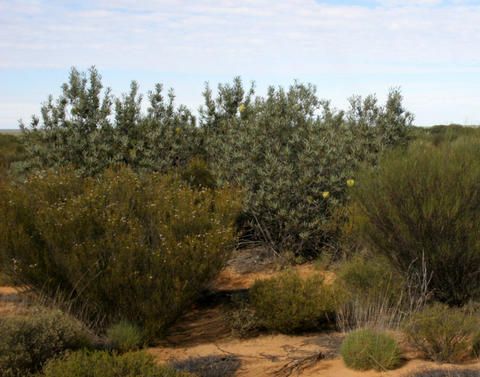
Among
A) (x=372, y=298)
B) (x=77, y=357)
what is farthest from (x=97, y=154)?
(x=77, y=357)

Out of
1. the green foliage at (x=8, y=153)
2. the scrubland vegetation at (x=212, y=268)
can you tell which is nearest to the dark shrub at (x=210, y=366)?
the scrubland vegetation at (x=212, y=268)

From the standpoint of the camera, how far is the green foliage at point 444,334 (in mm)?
6699

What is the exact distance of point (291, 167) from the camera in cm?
1179

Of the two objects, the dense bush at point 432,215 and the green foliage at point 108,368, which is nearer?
the green foliage at point 108,368

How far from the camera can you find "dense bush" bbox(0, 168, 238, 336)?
24.6 feet

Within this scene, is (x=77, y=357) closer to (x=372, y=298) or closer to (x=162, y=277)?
(x=162, y=277)

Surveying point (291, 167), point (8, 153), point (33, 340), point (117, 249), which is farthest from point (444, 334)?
point (8, 153)

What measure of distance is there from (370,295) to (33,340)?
384cm

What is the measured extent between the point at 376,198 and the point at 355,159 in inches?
158

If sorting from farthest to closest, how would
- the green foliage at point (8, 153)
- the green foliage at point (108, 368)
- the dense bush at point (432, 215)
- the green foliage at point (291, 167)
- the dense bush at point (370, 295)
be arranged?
the green foliage at point (8, 153) → the green foliage at point (291, 167) → the dense bush at point (432, 215) → the dense bush at point (370, 295) → the green foliage at point (108, 368)

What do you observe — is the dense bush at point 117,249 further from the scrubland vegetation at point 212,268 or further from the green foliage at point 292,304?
the green foliage at point 292,304

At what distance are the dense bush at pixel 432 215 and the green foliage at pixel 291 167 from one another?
3.26m

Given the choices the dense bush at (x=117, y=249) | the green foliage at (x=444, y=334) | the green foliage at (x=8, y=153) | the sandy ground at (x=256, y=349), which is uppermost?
the green foliage at (x=8, y=153)

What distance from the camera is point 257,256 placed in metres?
12.3
